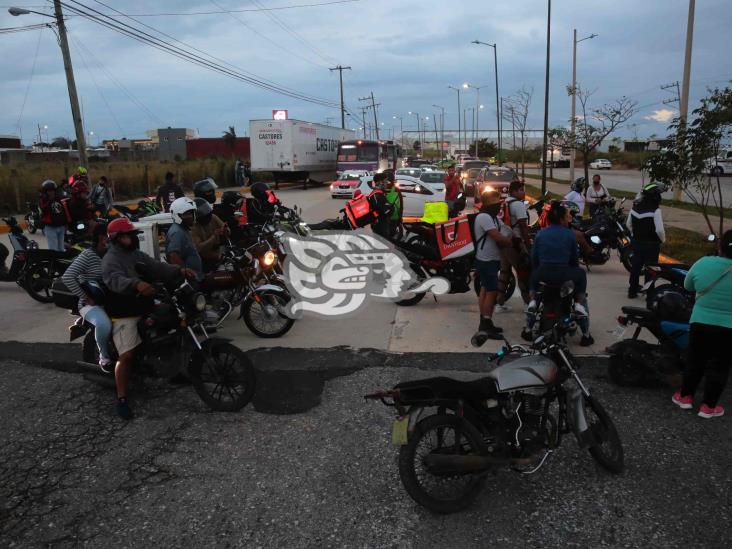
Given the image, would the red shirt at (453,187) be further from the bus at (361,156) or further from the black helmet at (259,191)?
the bus at (361,156)

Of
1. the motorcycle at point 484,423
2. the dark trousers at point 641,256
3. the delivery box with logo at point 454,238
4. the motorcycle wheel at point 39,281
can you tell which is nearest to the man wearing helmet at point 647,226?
the dark trousers at point 641,256

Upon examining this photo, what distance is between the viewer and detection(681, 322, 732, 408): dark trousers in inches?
172

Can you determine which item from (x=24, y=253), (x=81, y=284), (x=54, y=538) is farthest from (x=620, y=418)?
(x=24, y=253)

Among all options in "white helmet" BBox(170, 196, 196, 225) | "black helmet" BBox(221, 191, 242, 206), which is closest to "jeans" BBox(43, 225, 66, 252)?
"black helmet" BBox(221, 191, 242, 206)

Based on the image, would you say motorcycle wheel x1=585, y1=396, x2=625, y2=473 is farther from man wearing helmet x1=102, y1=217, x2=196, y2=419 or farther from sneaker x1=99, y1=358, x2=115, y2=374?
sneaker x1=99, y1=358, x2=115, y2=374

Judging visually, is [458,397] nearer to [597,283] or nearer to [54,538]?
[54,538]

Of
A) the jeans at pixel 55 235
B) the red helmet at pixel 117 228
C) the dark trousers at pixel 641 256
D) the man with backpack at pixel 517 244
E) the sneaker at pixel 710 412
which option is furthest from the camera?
the jeans at pixel 55 235

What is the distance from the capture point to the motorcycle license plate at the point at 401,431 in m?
3.41

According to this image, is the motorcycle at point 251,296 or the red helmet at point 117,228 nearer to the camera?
the red helmet at point 117,228

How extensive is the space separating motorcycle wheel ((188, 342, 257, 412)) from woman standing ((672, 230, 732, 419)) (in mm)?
3506

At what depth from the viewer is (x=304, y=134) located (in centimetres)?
3409

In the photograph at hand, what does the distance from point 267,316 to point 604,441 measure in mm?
4098

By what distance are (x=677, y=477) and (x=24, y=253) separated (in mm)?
9264

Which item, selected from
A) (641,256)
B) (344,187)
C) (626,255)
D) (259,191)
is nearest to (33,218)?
(259,191)
